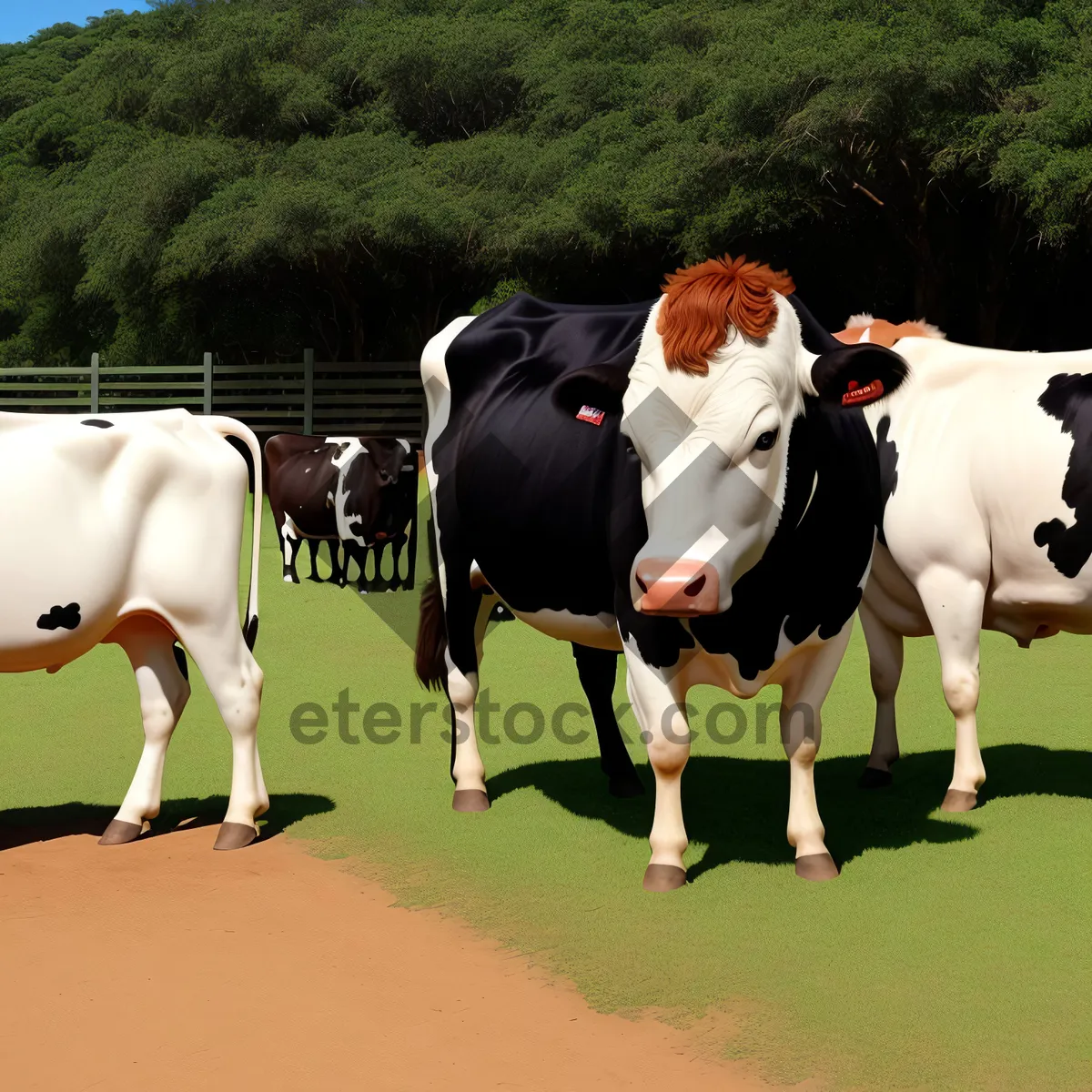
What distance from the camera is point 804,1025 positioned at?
3.40 metres

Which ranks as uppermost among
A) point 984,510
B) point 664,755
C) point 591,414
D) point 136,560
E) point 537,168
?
A: point 537,168

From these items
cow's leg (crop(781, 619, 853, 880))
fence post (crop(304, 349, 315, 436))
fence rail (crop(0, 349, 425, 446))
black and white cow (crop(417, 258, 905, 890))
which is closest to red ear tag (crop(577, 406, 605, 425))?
black and white cow (crop(417, 258, 905, 890))

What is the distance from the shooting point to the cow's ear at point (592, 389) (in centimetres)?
428

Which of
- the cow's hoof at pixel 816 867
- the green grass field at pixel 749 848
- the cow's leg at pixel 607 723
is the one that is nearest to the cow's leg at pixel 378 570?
the green grass field at pixel 749 848

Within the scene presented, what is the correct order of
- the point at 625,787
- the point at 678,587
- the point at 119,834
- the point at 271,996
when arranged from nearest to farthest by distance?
the point at 271,996 → the point at 678,587 → the point at 119,834 → the point at 625,787

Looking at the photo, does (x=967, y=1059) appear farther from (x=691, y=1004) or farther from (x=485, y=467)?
(x=485, y=467)

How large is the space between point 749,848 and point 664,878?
1.72 feet

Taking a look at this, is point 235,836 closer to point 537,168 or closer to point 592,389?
point 592,389

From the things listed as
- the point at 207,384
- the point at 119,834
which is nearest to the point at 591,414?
the point at 119,834

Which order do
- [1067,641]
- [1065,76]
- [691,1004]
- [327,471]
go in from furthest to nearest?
[1065,76]
[327,471]
[1067,641]
[691,1004]

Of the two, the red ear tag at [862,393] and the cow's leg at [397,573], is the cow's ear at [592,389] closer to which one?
the red ear tag at [862,393]

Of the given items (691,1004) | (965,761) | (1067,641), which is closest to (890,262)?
(1067,641)

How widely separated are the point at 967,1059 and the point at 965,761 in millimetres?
2131

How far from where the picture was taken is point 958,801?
516 centimetres
